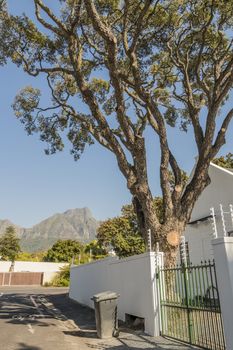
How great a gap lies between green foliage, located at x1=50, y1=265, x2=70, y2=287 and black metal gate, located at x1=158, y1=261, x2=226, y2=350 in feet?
108

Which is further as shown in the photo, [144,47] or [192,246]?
[192,246]

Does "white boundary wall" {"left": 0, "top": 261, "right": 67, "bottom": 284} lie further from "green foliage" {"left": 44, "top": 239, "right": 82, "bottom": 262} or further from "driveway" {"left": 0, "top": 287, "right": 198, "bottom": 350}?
"driveway" {"left": 0, "top": 287, "right": 198, "bottom": 350}

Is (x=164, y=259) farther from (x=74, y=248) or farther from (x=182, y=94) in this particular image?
(x=74, y=248)

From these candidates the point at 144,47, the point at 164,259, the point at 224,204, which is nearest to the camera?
the point at 164,259

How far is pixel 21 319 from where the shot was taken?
44.0ft

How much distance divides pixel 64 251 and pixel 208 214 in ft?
161

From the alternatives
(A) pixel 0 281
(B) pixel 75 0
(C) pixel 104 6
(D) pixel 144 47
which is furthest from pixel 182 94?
(A) pixel 0 281

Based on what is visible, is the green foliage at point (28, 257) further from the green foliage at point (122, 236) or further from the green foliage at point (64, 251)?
the green foliage at point (122, 236)

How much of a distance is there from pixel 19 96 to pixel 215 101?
972cm

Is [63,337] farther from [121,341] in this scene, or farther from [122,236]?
[122,236]

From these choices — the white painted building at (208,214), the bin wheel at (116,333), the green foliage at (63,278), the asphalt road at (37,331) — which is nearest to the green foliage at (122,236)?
the green foliage at (63,278)

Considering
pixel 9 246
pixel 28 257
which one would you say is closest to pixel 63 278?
pixel 9 246

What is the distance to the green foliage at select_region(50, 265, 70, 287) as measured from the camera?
4097 cm

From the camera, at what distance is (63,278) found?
41.7 m
